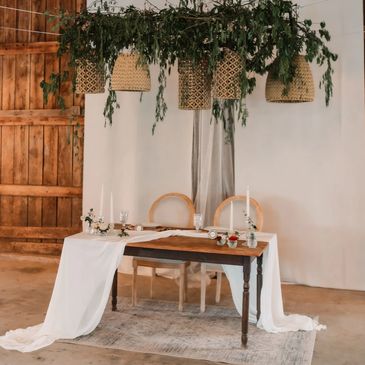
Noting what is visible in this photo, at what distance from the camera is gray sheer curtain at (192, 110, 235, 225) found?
5.31 metres

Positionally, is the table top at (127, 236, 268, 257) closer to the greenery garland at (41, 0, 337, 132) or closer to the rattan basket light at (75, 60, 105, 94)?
the greenery garland at (41, 0, 337, 132)

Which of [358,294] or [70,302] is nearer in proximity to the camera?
[70,302]

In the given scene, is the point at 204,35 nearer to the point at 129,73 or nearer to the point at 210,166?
the point at 129,73

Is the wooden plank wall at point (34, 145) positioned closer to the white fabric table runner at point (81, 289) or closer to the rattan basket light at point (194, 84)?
the white fabric table runner at point (81, 289)

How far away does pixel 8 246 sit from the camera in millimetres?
6402

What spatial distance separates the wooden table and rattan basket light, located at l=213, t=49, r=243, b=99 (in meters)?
0.92

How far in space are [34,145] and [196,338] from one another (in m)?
3.56

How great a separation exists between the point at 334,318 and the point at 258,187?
150cm

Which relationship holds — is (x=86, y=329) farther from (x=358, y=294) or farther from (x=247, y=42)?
(x=358, y=294)

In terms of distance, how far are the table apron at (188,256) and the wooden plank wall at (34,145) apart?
275 cm

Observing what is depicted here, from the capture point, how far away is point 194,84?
11.6 feet

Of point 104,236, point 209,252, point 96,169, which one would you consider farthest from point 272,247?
point 96,169

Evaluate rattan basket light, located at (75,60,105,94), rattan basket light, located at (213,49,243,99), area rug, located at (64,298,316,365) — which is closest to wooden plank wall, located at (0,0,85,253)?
area rug, located at (64,298,316,365)

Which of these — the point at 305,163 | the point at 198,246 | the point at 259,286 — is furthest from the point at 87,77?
the point at 305,163
